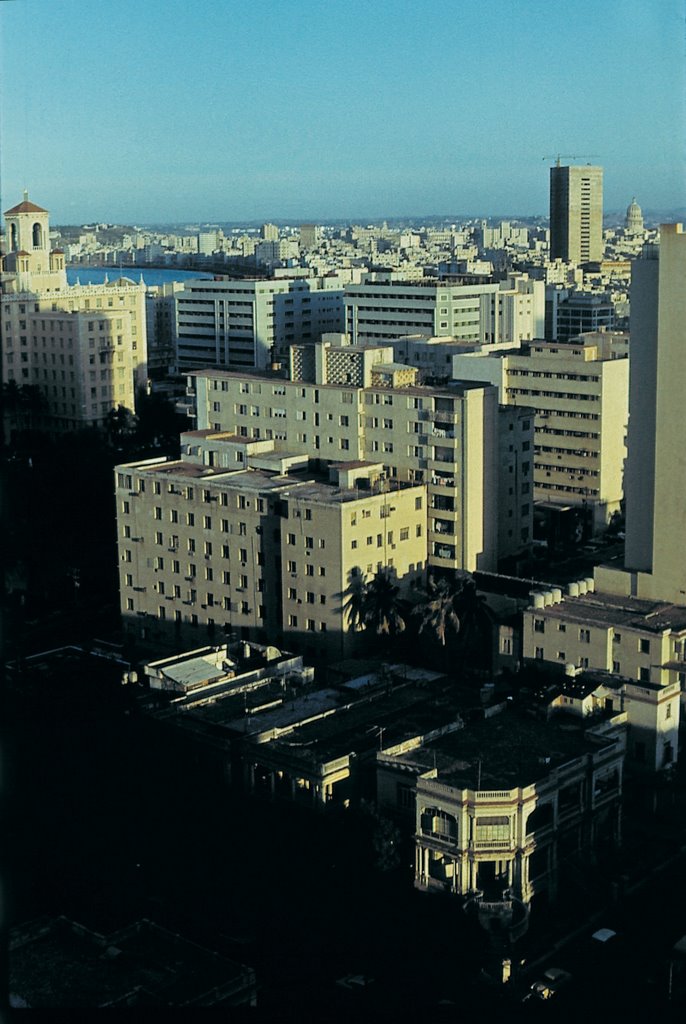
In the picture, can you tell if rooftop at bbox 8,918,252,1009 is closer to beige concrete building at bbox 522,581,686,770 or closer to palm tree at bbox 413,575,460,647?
beige concrete building at bbox 522,581,686,770

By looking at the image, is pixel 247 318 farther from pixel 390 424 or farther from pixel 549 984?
pixel 549 984

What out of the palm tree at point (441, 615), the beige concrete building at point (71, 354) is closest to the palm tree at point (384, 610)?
the palm tree at point (441, 615)

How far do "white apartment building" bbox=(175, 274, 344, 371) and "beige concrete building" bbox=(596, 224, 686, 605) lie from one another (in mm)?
8962

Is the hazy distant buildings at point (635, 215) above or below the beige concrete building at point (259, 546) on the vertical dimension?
above

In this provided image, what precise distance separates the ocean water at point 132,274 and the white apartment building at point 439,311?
4.12 meters

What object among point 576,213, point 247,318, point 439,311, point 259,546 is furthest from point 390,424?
point 576,213


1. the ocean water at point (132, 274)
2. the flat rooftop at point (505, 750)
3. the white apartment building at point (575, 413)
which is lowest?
the flat rooftop at point (505, 750)

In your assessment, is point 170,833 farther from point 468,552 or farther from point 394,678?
point 468,552

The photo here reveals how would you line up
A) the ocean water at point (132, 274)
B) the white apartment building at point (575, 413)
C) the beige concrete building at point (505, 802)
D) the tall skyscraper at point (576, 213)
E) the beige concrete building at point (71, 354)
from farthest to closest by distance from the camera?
the tall skyscraper at point (576, 213), the ocean water at point (132, 274), the beige concrete building at point (71, 354), the white apartment building at point (575, 413), the beige concrete building at point (505, 802)

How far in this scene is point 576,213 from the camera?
1097 inches

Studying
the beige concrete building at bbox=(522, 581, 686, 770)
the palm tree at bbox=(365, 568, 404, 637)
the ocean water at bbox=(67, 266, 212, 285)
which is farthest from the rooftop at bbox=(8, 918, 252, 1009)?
the ocean water at bbox=(67, 266, 212, 285)

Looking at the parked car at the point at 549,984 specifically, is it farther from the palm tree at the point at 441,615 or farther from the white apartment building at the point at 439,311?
the white apartment building at the point at 439,311

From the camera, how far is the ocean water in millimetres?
18778

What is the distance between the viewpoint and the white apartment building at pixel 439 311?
1441cm
